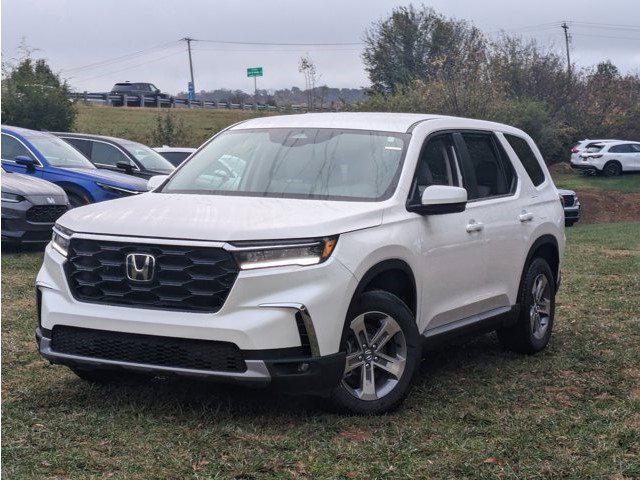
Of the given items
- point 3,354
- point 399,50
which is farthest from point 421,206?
point 399,50

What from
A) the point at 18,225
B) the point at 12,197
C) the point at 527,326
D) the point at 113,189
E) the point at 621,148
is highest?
the point at 12,197

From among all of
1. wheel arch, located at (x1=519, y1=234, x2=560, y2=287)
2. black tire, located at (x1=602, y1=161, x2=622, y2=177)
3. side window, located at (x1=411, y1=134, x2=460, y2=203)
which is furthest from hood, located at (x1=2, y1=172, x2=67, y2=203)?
black tire, located at (x1=602, y1=161, x2=622, y2=177)

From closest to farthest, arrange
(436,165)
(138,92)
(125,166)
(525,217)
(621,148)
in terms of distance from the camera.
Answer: (436,165) → (525,217) → (125,166) → (621,148) → (138,92)

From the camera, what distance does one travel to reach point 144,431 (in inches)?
214

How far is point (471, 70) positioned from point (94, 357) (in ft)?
141

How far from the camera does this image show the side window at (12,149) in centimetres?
1537

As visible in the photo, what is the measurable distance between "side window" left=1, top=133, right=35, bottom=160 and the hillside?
84.3 ft

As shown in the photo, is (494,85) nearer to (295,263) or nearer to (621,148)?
(621,148)

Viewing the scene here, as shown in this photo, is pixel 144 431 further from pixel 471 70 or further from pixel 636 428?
pixel 471 70

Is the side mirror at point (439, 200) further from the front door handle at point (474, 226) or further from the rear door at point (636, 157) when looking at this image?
the rear door at point (636, 157)

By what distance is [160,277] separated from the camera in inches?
215

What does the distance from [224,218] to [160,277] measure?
0.47 meters

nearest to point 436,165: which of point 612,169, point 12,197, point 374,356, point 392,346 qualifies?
point 392,346

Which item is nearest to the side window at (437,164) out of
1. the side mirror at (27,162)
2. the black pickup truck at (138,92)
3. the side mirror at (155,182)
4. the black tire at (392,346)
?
the black tire at (392,346)
